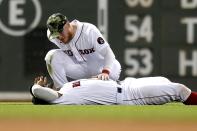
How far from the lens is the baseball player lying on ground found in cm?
589

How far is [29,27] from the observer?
9.08 m

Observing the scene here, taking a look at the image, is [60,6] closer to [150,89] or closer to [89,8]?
[89,8]

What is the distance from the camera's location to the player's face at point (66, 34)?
20.6ft

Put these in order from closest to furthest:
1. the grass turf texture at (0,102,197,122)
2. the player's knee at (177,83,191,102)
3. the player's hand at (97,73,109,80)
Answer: the grass turf texture at (0,102,197,122), the player's knee at (177,83,191,102), the player's hand at (97,73,109,80)

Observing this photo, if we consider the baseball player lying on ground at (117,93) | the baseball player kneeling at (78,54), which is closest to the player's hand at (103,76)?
the baseball player kneeling at (78,54)

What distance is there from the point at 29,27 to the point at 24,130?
496cm

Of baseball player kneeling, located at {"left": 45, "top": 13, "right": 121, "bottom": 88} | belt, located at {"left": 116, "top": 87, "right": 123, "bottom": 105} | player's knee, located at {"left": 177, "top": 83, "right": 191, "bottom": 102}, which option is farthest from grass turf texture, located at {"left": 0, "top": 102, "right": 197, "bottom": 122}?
baseball player kneeling, located at {"left": 45, "top": 13, "right": 121, "bottom": 88}

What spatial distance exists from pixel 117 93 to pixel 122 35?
2946 mm

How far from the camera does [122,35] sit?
8922mm

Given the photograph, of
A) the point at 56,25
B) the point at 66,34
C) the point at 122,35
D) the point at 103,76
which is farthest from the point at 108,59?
the point at 122,35

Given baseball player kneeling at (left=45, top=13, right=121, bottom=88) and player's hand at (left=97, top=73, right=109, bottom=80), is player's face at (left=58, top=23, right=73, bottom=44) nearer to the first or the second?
baseball player kneeling at (left=45, top=13, right=121, bottom=88)

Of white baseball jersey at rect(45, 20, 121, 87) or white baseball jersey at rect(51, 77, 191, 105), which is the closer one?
white baseball jersey at rect(51, 77, 191, 105)

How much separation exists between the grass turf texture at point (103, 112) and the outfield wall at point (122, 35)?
9.87ft

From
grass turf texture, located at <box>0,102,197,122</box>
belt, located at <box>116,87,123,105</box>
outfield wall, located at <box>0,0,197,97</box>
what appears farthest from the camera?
outfield wall, located at <box>0,0,197,97</box>
